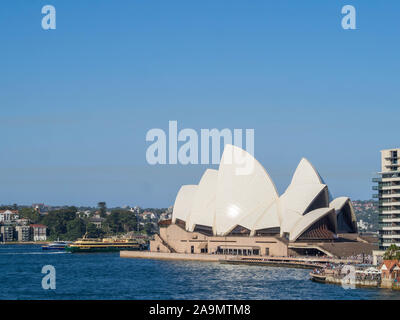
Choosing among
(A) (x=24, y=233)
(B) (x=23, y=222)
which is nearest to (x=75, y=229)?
(A) (x=24, y=233)

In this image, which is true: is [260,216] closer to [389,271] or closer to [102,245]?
[389,271]

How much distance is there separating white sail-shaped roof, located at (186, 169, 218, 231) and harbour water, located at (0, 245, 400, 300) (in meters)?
18.2

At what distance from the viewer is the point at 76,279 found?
6094cm

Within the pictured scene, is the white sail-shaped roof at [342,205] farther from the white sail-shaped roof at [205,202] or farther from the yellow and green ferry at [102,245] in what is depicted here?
the yellow and green ferry at [102,245]

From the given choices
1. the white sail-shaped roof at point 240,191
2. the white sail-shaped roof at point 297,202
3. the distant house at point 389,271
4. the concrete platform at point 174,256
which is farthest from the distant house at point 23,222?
the distant house at point 389,271

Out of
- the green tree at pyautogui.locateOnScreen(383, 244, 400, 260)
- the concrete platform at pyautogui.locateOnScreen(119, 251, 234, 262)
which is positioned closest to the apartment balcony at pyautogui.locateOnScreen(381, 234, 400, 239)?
the green tree at pyautogui.locateOnScreen(383, 244, 400, 260)

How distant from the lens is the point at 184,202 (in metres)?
102

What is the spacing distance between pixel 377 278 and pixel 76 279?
2459 cm

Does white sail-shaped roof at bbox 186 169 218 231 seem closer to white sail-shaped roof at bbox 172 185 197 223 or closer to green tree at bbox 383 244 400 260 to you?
white sail-shaped roof at bbox 172 185 197 223

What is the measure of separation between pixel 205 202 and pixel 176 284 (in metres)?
40.1

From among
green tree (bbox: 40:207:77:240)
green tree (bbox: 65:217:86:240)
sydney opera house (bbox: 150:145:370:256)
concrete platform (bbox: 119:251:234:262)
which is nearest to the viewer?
sydney opera house (bbox: 150:145:370:256)

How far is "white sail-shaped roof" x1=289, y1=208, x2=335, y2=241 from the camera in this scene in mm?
81375

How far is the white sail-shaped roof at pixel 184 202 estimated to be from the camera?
102 m
